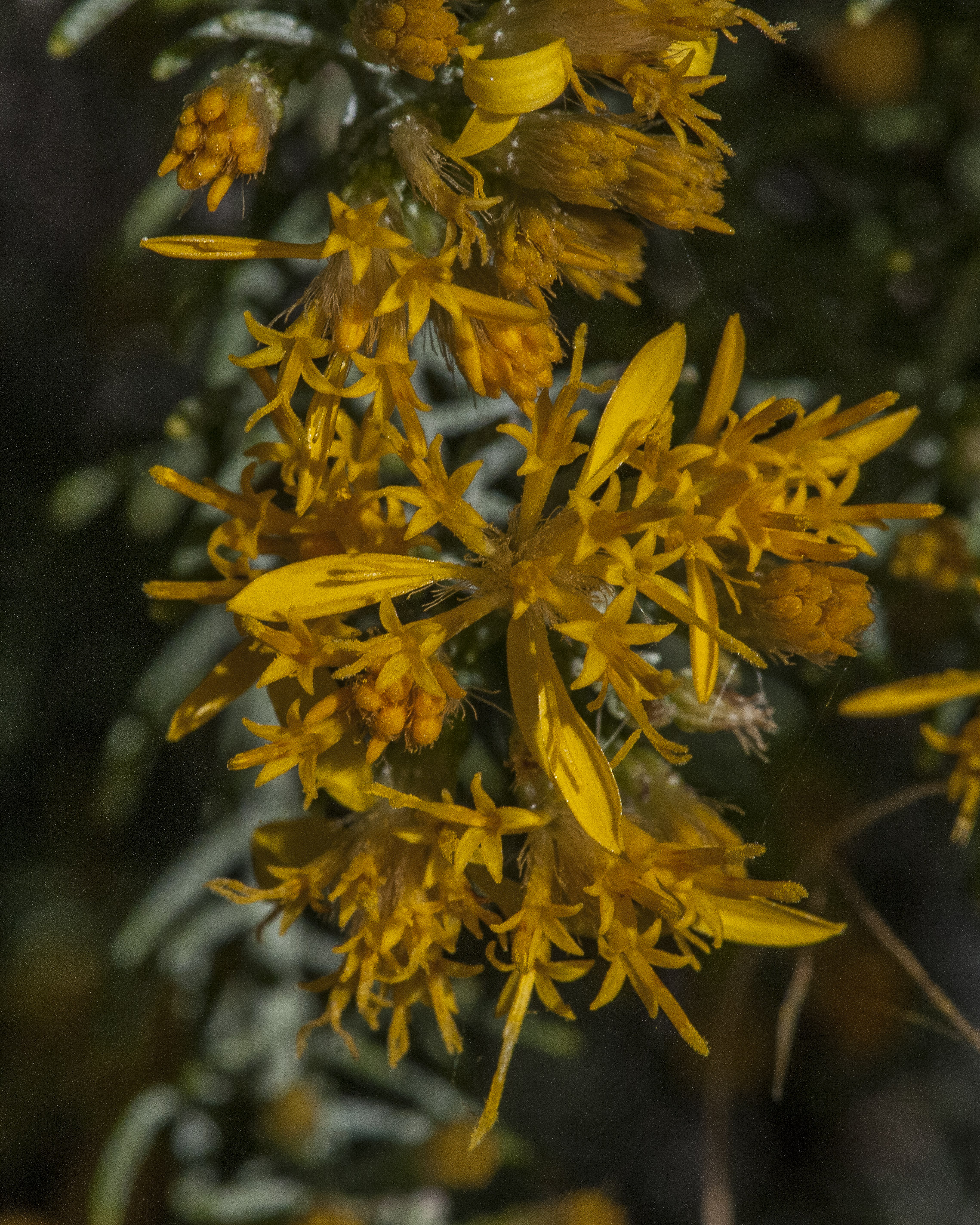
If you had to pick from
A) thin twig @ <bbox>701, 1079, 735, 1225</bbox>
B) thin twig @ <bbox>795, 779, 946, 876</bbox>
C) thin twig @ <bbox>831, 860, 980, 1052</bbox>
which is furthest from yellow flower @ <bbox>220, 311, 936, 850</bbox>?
thin twig @ <bbox>701, 1079, 735, 1225</bbox>

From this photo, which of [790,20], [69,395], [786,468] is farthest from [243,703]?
[790,20]

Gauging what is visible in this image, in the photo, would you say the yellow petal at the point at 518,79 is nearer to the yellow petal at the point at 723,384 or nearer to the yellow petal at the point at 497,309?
the yellow petal at the point at 497,309

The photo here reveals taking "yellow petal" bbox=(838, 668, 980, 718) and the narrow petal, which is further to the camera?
"yellow petal" bbox=(838, 668, 980, 718)

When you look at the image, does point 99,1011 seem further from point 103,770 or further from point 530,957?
point 530,957

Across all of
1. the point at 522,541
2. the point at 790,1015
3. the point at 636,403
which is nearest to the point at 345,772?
the point at 522,541

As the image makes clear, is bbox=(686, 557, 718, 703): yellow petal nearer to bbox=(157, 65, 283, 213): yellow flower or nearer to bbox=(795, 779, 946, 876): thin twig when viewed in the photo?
bbox=(157, 65, 283, 213): yellow flower
